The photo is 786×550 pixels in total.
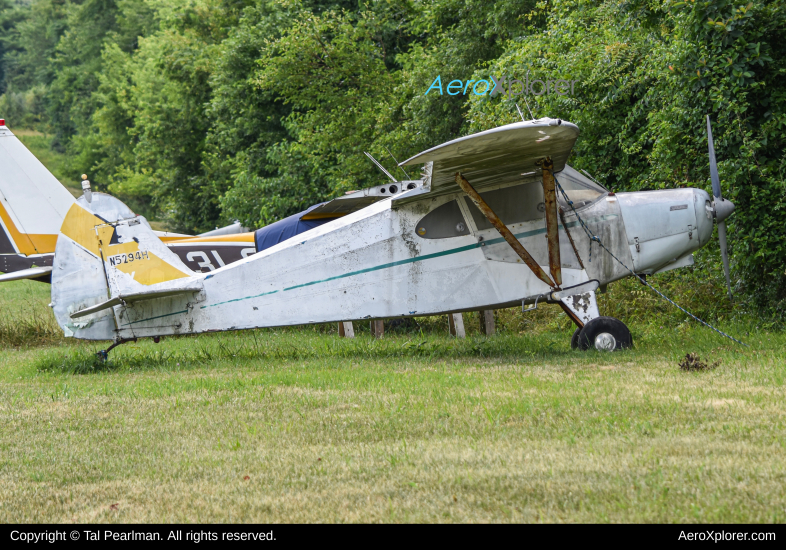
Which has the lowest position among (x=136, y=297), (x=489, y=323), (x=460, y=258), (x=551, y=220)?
(x=489, y=323)

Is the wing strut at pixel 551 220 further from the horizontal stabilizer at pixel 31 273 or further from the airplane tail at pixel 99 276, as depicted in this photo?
the horizontal stabilizer at pixel 31 273

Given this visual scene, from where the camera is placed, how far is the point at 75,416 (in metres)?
6.88

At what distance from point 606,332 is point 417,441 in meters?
4.45

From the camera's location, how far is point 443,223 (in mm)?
9469

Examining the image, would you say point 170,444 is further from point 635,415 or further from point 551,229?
point 551,229

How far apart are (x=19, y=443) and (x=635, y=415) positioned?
4.66 m

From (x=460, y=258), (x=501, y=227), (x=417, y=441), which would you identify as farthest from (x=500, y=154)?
(x=417, y=441)

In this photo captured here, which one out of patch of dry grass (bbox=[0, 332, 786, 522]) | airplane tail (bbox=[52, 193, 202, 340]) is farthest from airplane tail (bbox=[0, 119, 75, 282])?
patch of dry grass (bbox=[0, 332, 786, 522])

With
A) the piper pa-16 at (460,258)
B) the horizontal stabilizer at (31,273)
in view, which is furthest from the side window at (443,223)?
the horizontal stabilizer at (31,273)

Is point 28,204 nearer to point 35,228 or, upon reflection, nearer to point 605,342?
point 35,228

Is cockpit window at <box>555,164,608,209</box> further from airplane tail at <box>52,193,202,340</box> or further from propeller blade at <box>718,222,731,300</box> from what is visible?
airplane tail at <box>52,193,202,340</box>

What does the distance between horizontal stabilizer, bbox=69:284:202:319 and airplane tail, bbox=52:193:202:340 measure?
0.01 m

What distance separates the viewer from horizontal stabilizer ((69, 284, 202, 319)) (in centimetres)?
936

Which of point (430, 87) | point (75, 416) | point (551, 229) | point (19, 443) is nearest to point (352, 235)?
point (551, 229)
